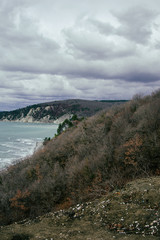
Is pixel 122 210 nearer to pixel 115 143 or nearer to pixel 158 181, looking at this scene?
pixel 158 181

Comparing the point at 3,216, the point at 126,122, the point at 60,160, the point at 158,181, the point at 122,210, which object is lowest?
the point at 3,216

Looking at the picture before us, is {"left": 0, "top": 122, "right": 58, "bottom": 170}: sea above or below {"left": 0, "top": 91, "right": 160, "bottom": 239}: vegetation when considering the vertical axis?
below

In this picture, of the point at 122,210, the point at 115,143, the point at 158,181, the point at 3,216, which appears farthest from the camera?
the point at 115,143

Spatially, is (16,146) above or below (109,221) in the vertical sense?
below

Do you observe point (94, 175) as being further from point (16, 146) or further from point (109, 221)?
point (16, 146)

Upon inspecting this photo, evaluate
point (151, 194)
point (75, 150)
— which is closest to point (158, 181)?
point (151, 194)

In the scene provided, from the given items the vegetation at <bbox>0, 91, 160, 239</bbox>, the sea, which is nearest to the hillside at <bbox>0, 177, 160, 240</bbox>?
the vegetation at <bbox>0, 91, 160, 239</bbox>

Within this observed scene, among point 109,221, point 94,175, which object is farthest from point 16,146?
point 109,221

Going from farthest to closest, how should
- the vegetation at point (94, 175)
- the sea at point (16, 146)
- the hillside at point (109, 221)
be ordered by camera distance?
the sea at point (16, 146)
the vegetation at point (94, 175)
the hillside at point (109, 221)

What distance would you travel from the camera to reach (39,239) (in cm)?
821

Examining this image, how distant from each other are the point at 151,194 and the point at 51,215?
5.89 metres

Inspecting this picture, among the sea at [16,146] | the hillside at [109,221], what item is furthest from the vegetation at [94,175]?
the sea at [16,146]

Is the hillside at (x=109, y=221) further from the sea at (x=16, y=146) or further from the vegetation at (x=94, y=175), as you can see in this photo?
the sea at (x=16, y=146)

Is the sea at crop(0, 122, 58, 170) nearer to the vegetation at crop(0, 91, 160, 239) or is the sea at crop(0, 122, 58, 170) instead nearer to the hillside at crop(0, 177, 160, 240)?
the vegetation at crop(0, 91, 160, 239)
